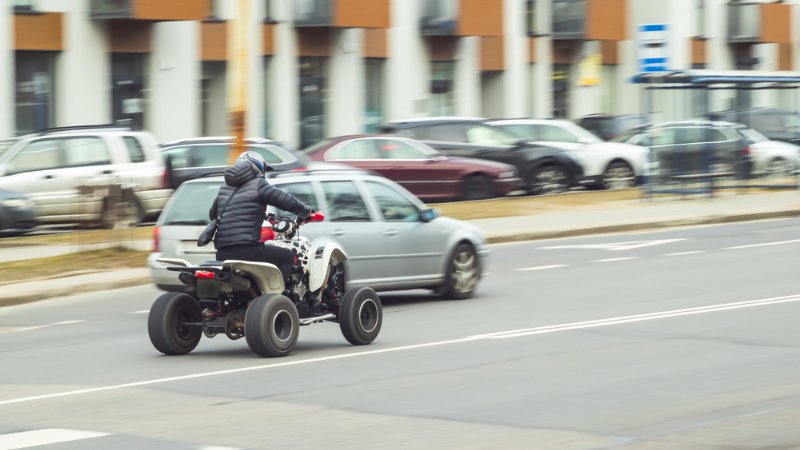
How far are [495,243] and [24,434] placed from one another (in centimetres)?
1522

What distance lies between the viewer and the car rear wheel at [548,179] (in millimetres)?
31219

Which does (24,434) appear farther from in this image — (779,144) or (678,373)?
(779,144)

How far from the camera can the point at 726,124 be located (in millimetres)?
29500

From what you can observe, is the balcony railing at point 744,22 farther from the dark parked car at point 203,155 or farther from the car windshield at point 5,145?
the car windshield at point 5,145

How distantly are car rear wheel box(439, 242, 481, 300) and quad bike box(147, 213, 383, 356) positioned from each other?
11.5ft

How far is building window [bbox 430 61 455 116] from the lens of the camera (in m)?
44.5

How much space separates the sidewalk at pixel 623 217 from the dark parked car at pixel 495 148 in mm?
2456

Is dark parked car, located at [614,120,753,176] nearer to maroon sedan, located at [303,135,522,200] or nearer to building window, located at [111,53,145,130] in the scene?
maroon sedan, located at [303,135,522,200]

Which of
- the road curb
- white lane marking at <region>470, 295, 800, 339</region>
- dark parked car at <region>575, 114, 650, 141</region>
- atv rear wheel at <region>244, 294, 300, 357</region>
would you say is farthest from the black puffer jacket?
dark parked car at <region>575, 114, 650, 141</region>

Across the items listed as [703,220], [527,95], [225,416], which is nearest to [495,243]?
[703,220]

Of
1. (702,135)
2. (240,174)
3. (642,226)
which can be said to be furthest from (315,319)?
(702,135)

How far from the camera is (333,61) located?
41.5 meters

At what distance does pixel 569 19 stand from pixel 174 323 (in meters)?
38.5

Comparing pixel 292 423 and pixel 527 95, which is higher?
pixel 527 95
